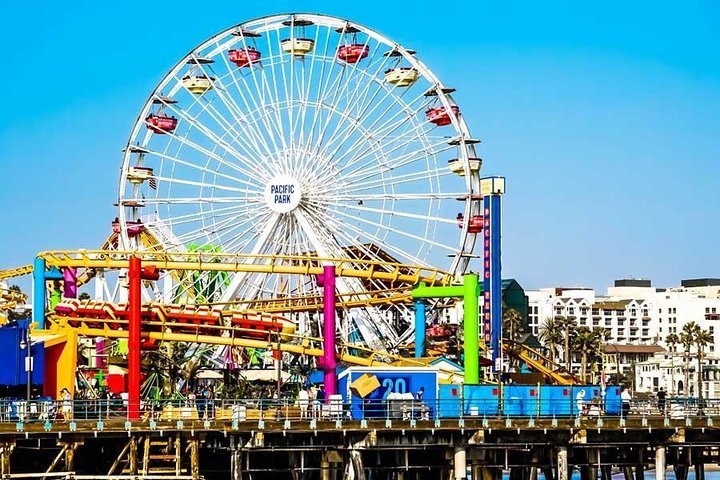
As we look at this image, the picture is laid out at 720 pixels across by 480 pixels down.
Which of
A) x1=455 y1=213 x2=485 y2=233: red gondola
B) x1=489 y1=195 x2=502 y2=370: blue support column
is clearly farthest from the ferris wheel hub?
x1=489 y1=195 x2=502 y2=370: blue support column

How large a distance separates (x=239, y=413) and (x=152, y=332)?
72.2ft

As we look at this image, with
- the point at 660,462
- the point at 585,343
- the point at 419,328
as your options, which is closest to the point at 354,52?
the point at 419,328

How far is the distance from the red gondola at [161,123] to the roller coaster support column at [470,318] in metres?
24.1

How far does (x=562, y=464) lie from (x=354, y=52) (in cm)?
4138

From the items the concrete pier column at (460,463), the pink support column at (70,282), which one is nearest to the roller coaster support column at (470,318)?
the concrete pier column at (460,463)

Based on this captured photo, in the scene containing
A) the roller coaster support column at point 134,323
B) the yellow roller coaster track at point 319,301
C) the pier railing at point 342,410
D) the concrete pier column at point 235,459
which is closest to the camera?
the concrete pier column at point 235,459

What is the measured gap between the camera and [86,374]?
99938 mm

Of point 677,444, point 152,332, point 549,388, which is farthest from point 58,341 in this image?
point 677,444

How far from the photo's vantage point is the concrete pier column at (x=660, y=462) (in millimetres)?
63625

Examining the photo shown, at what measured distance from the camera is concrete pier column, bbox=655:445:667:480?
6362 centimetres

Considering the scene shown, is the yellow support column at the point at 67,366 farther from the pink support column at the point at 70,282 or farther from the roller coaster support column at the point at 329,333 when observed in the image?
the pink support column at the point at 70,282

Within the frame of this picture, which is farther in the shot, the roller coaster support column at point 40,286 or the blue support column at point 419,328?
the blue support column at point 419,328

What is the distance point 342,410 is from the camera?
6359 centimetres

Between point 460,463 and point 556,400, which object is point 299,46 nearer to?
point 556,400
